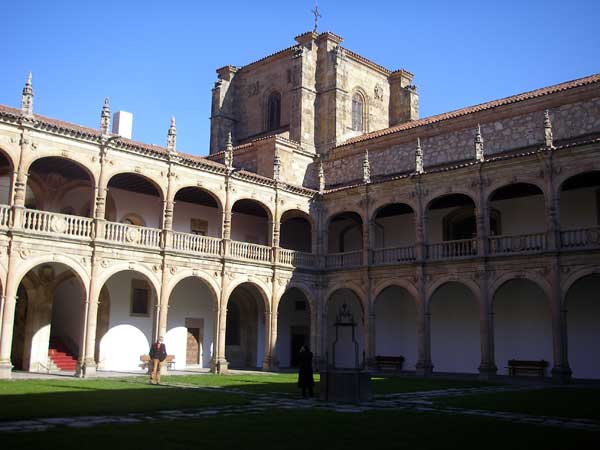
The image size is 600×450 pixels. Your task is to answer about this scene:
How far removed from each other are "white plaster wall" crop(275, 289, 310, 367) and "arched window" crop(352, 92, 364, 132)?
34.6 ft

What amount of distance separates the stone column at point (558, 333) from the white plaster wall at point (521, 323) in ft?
9.95

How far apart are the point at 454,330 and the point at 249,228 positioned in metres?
10.9

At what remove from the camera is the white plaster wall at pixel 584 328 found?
2531 cm

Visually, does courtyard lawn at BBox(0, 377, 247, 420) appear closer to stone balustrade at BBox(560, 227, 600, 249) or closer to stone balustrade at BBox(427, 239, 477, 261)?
stone balustrade at BBox(427, 239, 477, 261)

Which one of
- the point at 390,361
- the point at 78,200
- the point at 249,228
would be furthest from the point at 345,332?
the point at 78,200

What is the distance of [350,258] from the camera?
102 ft

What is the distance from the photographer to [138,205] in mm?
28000

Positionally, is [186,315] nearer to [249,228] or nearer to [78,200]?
[249,228]

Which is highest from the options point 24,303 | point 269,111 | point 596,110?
point 269,111

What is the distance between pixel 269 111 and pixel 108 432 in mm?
31833

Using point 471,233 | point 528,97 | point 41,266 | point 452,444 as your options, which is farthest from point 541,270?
point 41,266

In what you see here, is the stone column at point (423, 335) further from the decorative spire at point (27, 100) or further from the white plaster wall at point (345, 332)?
the decorative spire at point (27, 100)

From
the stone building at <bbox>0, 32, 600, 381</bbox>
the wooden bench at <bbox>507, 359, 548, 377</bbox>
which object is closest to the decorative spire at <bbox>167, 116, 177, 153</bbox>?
the stone building at <bbox>0, 32, 600, 381</bbox>

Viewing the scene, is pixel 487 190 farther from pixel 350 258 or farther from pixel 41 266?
pixel 41 266
